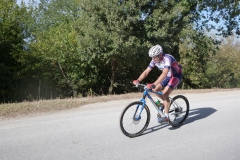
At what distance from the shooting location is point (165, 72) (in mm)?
5086

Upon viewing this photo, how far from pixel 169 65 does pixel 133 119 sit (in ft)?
4.72

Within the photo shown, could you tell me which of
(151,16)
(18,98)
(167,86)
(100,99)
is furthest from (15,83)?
(167,86)

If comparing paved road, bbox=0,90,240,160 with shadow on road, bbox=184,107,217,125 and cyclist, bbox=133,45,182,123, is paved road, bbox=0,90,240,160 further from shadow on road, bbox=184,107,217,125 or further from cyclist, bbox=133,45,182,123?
cyclist, bbox=133,45,182,123

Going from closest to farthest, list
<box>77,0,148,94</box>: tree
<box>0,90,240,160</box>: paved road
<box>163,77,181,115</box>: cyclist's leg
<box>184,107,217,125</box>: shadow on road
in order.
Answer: <box>0,90,240,160</box>: paved road, <box>163,77,181,115</box>: cyclist's leg, <box>184,107,217,125</box>: shadow on road, <box>77,0,148,94</box>: tree

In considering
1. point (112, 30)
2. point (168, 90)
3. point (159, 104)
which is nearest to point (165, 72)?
point (168, 90)

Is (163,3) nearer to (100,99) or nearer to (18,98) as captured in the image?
(100,99)

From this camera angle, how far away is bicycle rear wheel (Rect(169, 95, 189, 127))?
5844 millimetres

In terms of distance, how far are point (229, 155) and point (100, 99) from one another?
6.01 m

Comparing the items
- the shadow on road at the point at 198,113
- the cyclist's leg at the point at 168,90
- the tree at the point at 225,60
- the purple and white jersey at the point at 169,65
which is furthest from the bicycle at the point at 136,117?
the tree at the point at 225,60

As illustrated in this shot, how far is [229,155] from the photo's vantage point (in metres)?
4.12

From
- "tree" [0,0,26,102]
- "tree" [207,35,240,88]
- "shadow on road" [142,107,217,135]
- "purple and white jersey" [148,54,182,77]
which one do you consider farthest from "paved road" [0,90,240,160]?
"tree" [207,35,240,88]

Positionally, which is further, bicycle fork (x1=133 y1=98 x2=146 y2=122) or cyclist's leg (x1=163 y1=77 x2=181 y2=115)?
cyclist's leg (x1=163 y1=77 x2=181 y2=115)

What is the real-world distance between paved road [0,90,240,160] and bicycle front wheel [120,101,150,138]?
0.52 ft

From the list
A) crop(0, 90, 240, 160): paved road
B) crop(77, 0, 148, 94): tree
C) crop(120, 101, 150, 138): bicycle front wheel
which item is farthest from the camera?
crop(77, 0, 148, 94): tree
